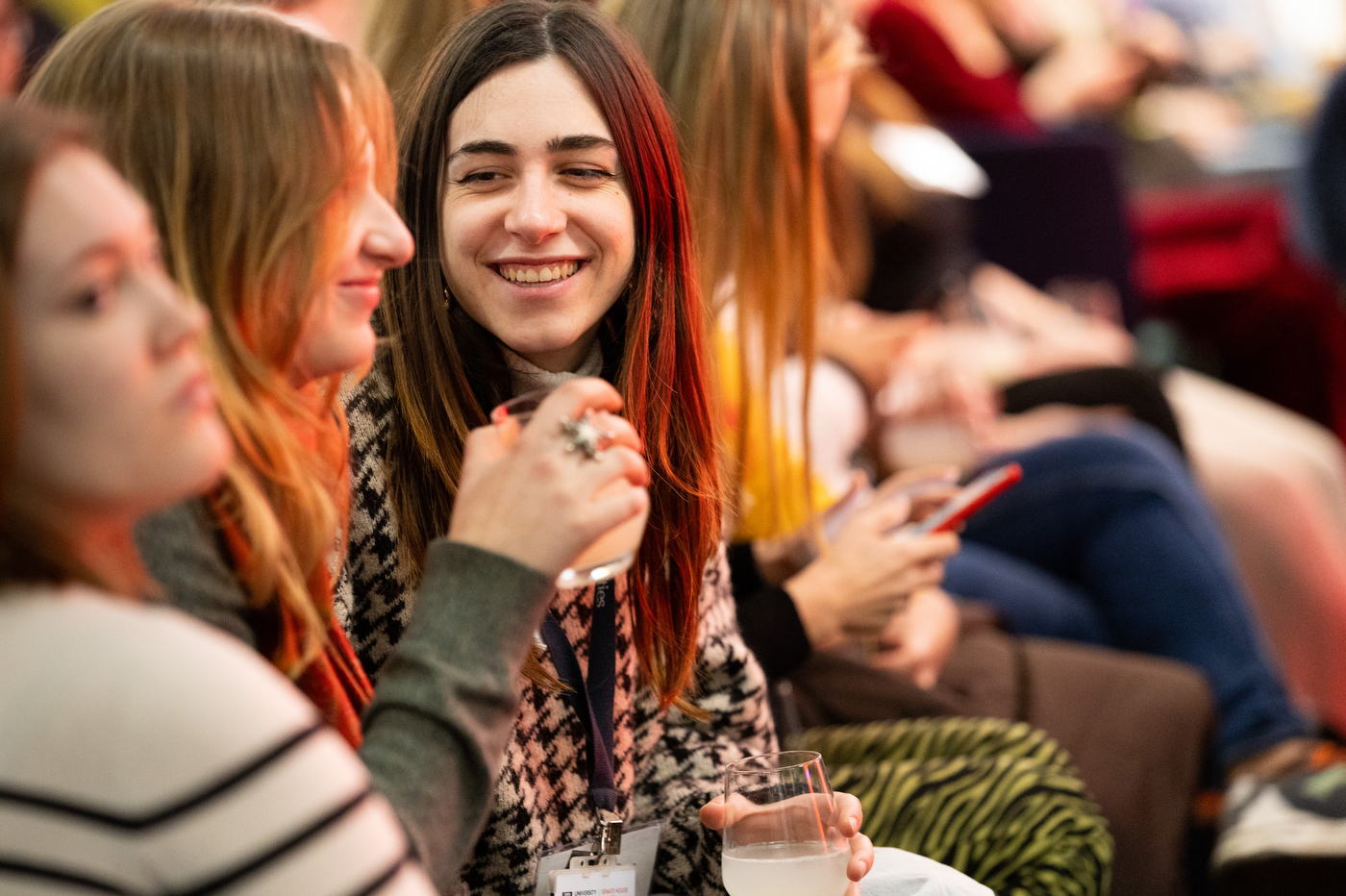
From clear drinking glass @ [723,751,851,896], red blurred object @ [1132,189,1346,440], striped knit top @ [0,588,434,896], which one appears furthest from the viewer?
red blurred object @ [1132,189,1346,440]

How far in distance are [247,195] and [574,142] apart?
0.43 meters

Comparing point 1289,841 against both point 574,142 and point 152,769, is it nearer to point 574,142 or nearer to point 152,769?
point 574,142

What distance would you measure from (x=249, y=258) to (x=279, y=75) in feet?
0.45

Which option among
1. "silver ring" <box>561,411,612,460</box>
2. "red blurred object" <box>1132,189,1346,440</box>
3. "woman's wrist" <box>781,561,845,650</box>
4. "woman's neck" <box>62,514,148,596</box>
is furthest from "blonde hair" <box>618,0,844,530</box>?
"red blurred object" <box>1132,189,1346,440</box>

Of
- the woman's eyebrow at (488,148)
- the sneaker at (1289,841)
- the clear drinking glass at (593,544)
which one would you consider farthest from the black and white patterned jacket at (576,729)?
the sneaker at (1289,841)

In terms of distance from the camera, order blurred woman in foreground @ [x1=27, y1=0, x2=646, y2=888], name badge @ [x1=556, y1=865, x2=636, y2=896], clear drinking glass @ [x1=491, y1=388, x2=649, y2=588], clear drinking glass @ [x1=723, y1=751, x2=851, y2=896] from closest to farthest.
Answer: blurred woman in foreground @ [x1=27, y1=0, x2=646, y2=888] < clear drinking glass @ [x1=491, y1=388, x2=649, y2=588] < clear drinking glass @ [x1=723, y1=751, x2=851, y2=896] < name badge @ [x1=556, y1=865, x2=636, y2=896]

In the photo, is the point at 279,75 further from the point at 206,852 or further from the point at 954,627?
the point at 954,627

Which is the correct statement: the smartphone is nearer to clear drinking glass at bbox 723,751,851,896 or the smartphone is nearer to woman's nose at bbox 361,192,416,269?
clear drinking glass at bbox 723,751,851,896

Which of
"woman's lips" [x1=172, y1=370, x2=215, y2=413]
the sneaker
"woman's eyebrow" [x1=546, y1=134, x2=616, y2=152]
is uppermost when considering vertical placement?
"woman's eyebrow" [x1=546, y1=134, x2=616, y2=152]

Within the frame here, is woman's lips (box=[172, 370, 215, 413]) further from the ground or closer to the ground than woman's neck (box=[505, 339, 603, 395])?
closer to the ground

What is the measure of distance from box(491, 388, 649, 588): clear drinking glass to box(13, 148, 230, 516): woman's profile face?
0.26 metres

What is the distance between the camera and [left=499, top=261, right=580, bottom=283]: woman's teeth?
1405mm

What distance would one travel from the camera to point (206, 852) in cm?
74

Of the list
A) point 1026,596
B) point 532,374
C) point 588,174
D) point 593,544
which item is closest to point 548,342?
point 532,374
